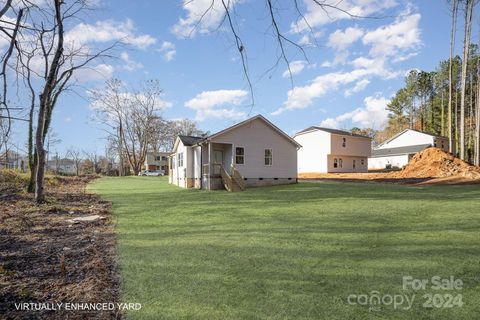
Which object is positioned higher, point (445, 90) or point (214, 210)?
point (445, 90)

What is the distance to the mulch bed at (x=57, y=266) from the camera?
135 inches

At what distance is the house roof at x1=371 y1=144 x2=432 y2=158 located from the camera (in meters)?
42.4

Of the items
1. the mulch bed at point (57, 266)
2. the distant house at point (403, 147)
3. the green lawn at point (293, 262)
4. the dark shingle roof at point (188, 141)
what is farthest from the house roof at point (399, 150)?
the mulch bed at point (57, 266)

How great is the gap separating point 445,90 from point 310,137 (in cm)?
2284

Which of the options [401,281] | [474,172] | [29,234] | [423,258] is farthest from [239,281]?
[474,172]

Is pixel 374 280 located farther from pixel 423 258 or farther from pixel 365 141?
pixel 365 141

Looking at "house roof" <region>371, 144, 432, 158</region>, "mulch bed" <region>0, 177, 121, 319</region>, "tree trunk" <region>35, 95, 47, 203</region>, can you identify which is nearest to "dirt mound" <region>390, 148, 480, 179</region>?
"house roof" <region>371, 144, 432, 158</region>

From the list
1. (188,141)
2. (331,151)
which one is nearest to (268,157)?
(188,141)

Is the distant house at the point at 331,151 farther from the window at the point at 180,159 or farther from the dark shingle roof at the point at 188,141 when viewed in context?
the window at the point at 180,159

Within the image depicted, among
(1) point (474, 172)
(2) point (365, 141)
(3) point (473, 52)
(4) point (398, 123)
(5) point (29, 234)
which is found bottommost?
(5) point (29, 234)

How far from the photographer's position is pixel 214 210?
975 cm

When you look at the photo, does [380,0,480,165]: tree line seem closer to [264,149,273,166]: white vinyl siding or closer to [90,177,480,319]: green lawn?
[264,149,273,166]: white vinyl siding

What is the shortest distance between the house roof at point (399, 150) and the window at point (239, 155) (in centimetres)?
3307

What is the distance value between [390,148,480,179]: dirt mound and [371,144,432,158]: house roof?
1876 cm
